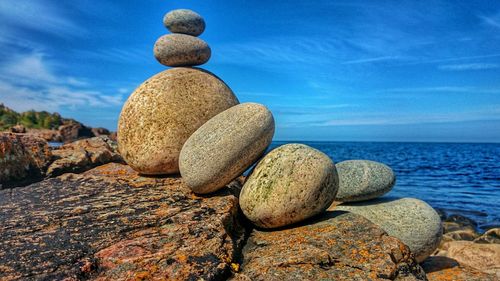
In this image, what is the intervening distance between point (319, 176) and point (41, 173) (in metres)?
5.33

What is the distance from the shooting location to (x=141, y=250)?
3928 mm

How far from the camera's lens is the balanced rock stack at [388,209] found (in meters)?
6.26

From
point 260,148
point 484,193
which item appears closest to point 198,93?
point 260,148

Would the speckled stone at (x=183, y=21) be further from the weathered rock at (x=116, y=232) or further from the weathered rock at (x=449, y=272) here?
the weathered rock at (x=449, y=272)

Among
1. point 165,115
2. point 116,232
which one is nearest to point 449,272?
point 116,232

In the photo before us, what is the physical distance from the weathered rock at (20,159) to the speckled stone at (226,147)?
11.1ft

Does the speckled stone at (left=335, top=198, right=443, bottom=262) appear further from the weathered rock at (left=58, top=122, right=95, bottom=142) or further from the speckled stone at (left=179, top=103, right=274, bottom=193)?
the weathered rock at (left=58, top=122, right=95, bottom=142)

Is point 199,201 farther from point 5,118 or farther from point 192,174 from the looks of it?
point 5,118

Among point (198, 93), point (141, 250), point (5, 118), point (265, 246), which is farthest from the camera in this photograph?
point (5, 118)

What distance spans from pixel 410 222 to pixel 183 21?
18.4 ft

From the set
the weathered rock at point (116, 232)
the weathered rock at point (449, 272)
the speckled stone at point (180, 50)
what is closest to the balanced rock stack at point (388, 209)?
the weathered rock at point (449, 272)

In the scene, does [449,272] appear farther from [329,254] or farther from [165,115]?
[165,115]

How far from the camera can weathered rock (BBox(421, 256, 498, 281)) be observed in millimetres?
5809

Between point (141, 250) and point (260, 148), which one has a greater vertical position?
point (260, 148)
